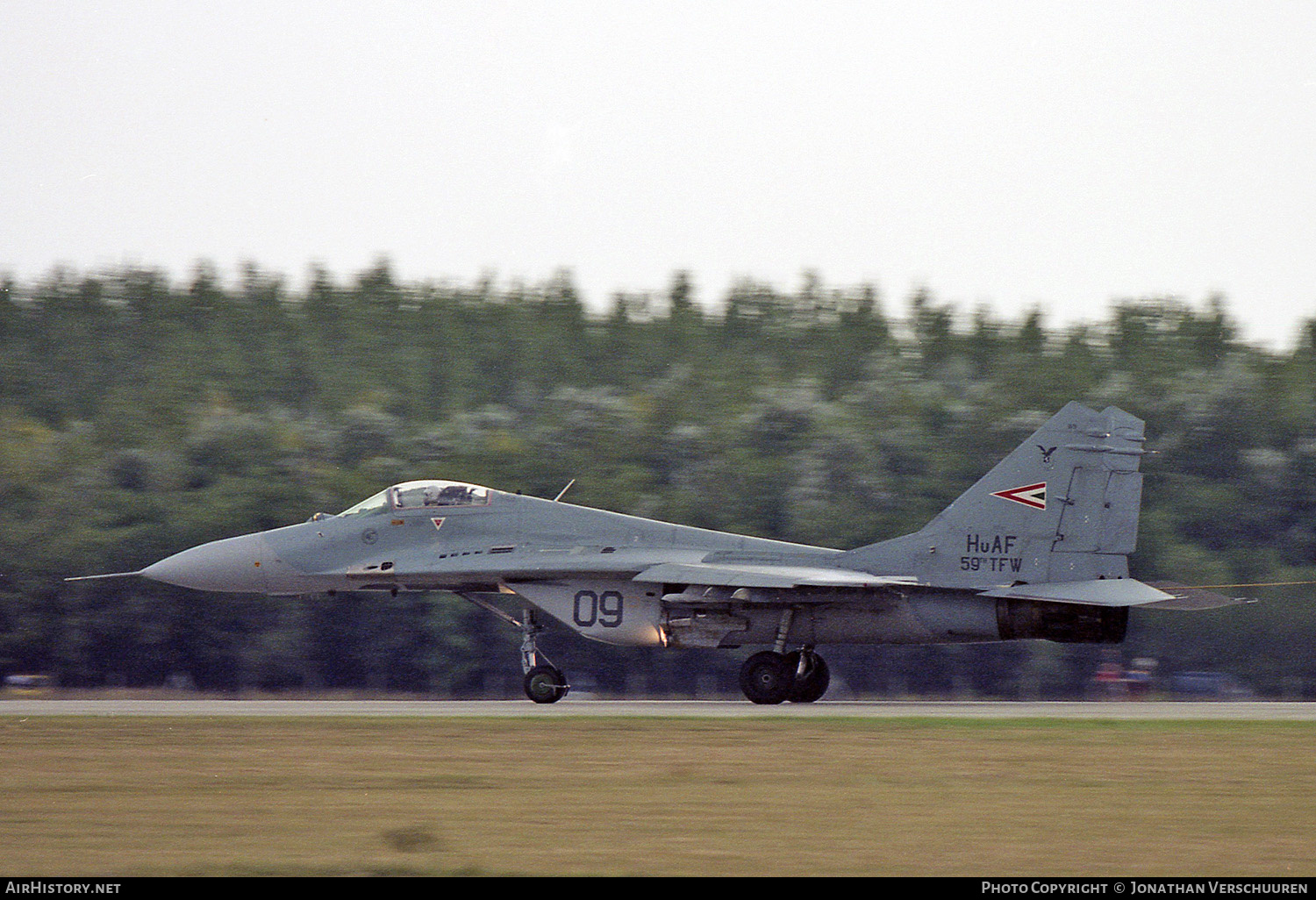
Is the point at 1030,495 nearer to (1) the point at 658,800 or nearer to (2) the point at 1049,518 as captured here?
(2) the point at 1049,518

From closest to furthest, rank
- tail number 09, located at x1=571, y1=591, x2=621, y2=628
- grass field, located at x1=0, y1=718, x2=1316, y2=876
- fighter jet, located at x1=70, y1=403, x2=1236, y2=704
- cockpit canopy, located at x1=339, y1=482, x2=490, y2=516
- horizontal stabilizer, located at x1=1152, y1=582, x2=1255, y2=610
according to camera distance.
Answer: grass field, located at x1=0, y1=718, x2=1316, y2=876 < fighter jet, located at x1=70, y1=403, x2=1236, y2=704 < horizontal stabilizer, located at x1=1152, y1=582, x2=1255, y2=610 < tail number 09, located at x1=571, y1=591, x2=621, y2=628 < cockpit canopy, located at x1=339, y1=482, x2=490, y2=516

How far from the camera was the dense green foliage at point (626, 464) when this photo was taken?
34.2 metres

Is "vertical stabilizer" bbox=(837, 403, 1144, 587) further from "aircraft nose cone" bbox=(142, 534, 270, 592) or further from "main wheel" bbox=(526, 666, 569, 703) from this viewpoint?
"aircraft nose cone" bbox=(142, 534, 270, 592)

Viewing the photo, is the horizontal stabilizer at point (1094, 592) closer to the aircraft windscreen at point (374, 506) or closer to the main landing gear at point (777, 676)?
the main landing gear at point (777, 676)

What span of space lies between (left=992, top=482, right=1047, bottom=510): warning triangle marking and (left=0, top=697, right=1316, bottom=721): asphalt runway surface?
284cm

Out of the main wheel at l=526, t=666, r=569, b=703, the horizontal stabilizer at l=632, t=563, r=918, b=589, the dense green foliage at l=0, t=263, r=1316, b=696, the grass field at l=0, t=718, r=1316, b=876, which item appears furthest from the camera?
the dense green foliage at l=0, t=263, r=1316, b=696

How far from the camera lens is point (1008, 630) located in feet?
73.7

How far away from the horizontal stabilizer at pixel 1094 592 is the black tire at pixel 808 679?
2.70 metres

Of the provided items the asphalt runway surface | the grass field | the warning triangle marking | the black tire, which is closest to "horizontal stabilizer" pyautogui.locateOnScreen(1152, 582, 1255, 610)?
the asphalt runway surface

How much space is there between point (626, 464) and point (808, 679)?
17480mm

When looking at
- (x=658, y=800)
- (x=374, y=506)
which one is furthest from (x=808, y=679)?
(x=658, y=800)

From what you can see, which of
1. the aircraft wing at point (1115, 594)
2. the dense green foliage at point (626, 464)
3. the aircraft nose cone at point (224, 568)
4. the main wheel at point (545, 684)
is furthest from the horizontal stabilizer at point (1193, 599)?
the aircraft nose cone at point (224, 568)

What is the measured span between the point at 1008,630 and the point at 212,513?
21.5 m

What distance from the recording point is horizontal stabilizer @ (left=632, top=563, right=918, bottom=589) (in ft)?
72.2
